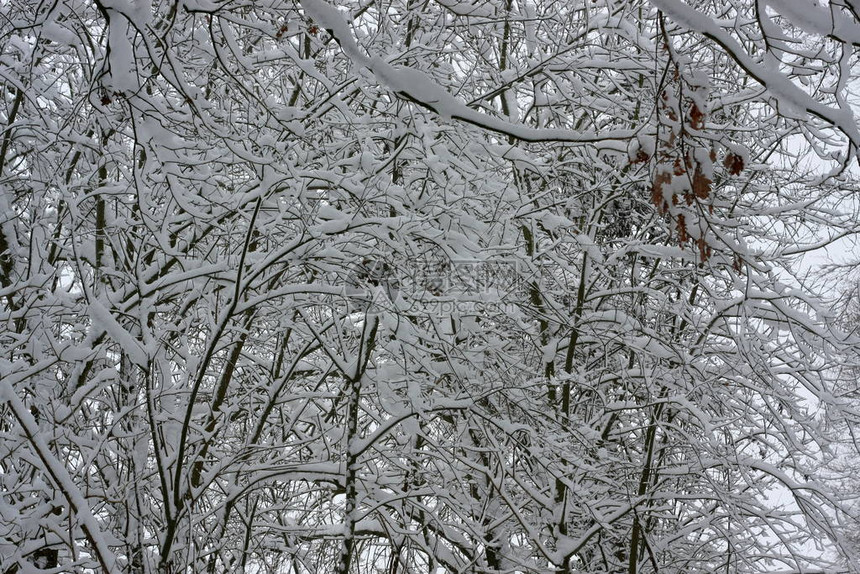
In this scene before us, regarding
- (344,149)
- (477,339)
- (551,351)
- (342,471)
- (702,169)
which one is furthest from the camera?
(551,351)

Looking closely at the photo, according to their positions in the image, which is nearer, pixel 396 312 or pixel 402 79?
pixel 402 79

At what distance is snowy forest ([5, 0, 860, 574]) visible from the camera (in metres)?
4.21

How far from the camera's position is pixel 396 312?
148 inches

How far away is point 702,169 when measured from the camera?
86.7 inches

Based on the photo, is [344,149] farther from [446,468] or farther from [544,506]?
[544,506]

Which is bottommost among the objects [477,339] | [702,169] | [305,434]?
[702,169]

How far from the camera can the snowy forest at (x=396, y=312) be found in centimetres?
421

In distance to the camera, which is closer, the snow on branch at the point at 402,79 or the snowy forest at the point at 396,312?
the snow on branch at the point at 402,79

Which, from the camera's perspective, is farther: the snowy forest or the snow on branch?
the snowy forest

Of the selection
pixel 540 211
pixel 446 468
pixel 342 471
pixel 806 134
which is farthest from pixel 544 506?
pixel 806 134

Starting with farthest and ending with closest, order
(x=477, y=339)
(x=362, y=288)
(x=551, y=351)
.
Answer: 1. (x=551, y=351)
2. (x=477, y=339)
3. (x=362, y=288)

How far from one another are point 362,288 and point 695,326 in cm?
279

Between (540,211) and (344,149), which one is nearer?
(344,149)

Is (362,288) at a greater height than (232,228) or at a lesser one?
lesser
